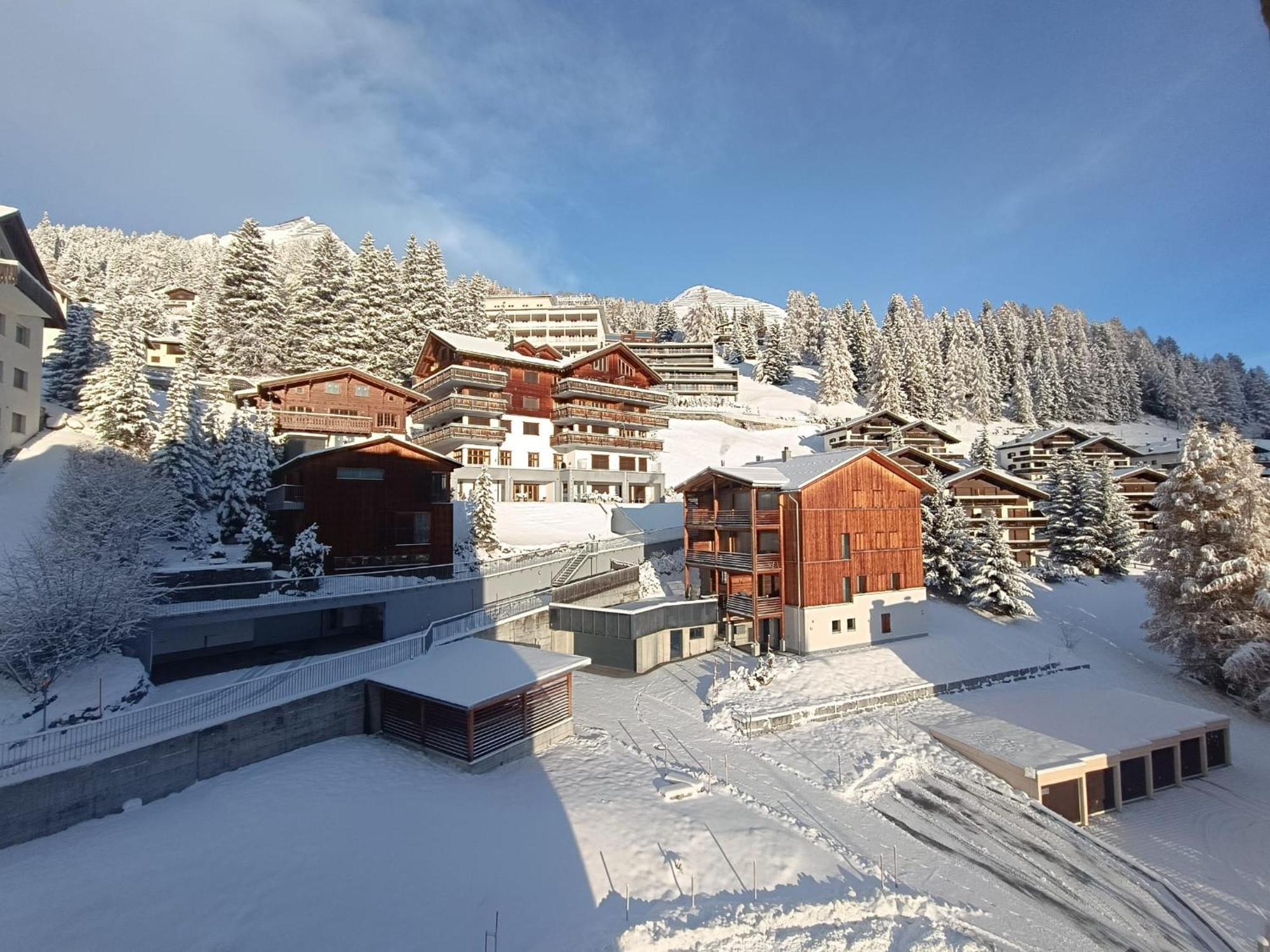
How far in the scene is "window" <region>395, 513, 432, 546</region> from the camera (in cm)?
2895

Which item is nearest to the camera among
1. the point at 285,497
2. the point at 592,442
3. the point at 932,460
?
the point at 285,497

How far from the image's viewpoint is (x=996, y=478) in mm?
50375

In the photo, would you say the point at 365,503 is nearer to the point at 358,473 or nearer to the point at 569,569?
the point at 358,473

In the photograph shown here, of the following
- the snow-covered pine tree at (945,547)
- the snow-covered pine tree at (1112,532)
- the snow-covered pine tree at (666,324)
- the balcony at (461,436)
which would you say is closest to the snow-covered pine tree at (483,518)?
the balcony at (461,436)

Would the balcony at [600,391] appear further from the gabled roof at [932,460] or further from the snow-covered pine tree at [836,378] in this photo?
the snow-covered pine tree at [836,378]

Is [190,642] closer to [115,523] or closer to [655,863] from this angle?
[115,523]

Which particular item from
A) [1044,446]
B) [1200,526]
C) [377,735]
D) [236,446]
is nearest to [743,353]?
[1044,446]

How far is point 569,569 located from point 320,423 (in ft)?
68.3

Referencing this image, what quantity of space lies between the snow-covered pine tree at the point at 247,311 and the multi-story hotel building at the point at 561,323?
43.7m

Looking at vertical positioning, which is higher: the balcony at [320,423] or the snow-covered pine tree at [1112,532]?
the balcony at [320,423]

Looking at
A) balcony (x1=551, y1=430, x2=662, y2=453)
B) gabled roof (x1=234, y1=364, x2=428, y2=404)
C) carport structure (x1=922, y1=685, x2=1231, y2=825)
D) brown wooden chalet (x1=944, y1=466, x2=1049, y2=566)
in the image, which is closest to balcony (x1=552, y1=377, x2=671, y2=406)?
balcony (x1=551, y1=430, x2=662, y2=453)

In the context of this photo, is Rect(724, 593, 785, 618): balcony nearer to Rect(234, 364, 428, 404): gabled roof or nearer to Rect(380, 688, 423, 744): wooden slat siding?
Rect(380, 688, 423, 744): wooden slat siding

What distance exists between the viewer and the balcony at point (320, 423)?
126 ft

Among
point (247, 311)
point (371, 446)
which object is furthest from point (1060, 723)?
point (247, 311)
